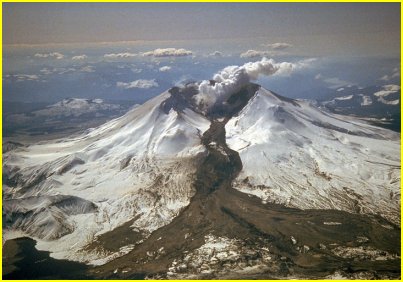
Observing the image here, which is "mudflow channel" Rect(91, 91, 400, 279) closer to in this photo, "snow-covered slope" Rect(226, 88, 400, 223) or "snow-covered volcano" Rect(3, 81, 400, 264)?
"snow-covered volcano" Rect(3, 81, 400, 264)

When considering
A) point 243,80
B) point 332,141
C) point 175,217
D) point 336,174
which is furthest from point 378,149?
point 175,217

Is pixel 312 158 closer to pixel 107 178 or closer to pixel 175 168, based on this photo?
pixel 175 168

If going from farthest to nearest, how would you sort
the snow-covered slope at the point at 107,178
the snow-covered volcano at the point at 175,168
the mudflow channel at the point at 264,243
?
the snow-covered volcano at the point at 175,168 < the snow-covered slope at the point at 107,178 < the mudflow channel at the point at 264,243

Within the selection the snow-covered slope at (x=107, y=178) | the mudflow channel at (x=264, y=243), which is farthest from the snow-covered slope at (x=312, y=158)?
the snow-covered slope at (x=107, y=178)

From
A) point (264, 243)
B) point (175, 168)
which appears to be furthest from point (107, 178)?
point (264, 243)

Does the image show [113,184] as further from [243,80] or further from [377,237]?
[243,80]

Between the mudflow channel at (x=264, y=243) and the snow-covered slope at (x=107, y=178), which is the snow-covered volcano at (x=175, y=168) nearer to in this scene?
Answer: the snow-covered slope at (x=107, y=178)

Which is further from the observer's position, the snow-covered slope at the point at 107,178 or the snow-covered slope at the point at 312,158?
the snow-covered slope at the point at 312,158
